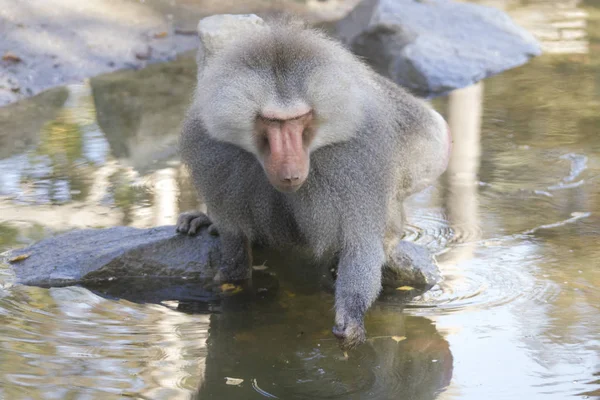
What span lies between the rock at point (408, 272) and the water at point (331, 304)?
97 millimetres

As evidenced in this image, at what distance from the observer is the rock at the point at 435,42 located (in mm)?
8789

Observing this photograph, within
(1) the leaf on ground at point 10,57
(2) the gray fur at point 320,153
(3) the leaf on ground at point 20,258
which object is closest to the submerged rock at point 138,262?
(3) the leaf on ground at point 20,258

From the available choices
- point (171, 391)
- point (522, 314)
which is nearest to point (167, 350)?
point (171, 391)

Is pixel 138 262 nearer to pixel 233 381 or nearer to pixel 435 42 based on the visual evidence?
pixel 233 381

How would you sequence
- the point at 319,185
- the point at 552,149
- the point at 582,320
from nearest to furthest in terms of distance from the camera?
the point at 319,185, the point at 582,320, the point at 552,149

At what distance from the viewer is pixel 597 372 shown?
137 inches

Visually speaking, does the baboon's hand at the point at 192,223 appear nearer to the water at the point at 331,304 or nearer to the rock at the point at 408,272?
the water at the point at 331,304

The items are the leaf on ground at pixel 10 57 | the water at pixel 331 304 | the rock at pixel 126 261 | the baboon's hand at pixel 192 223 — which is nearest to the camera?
the water at pixel 331 304

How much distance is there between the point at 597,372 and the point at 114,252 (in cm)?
237

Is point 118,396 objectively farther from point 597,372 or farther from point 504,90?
point 504,90

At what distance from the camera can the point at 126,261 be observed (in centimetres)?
460

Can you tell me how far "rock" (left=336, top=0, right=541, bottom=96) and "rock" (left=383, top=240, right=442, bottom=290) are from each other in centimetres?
426

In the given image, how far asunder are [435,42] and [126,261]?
5507 millimetres

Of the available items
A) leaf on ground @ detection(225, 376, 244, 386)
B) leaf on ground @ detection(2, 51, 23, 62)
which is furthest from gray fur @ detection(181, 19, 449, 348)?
leaf on ground @ detection(2, 51, 23, 62)
